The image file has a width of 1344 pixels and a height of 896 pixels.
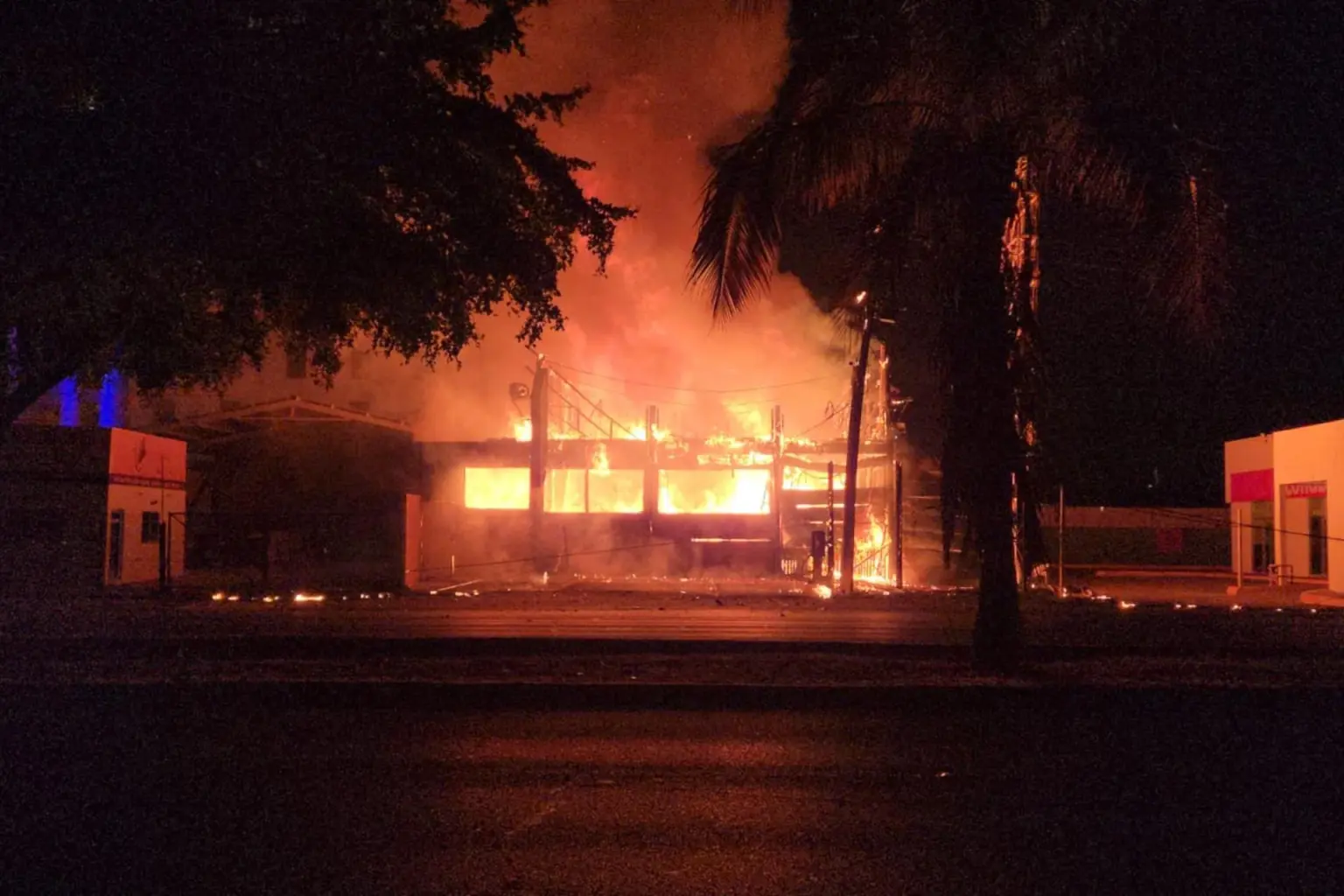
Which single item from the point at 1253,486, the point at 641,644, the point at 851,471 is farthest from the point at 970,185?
the point at 1253,486

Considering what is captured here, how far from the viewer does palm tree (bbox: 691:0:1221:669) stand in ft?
34.7

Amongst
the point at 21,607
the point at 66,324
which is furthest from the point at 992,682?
the point at 21,607

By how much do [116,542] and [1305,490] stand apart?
25917 millimetres

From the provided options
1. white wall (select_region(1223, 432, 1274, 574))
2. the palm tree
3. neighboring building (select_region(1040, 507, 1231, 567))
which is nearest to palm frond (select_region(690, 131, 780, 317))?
the palm tree

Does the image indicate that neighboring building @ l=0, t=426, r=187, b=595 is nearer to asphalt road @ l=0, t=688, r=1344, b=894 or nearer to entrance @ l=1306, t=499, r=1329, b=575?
asphalt road @ l=0, t=688, r=1344, b=894

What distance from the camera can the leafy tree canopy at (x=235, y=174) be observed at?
9.51 meters

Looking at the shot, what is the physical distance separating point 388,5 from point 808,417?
3701cm

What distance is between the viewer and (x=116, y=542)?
80.8ft

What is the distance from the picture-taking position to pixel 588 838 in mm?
6152

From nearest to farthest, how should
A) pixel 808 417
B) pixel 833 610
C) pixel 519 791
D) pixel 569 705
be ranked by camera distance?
pixel 519 791 → pixel 569 705 → pixel 833 610 → pixel 808 417

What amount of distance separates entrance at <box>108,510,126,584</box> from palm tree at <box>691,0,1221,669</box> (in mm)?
17787

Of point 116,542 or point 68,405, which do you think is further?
point 68,405

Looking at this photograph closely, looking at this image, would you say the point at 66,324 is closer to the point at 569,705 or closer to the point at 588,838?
the point at 569,705

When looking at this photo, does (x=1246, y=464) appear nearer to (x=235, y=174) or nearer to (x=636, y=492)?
(x=636, y=492)
